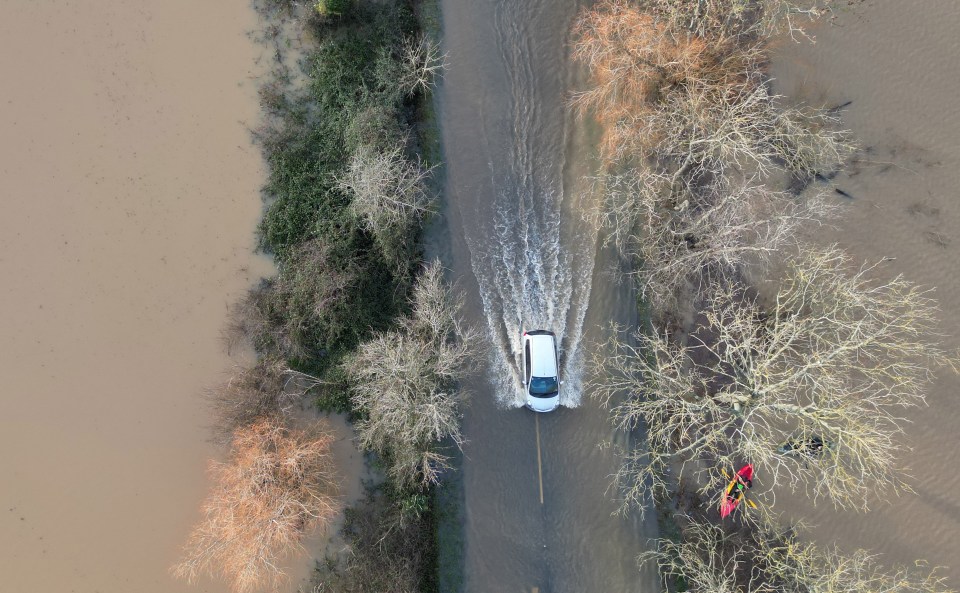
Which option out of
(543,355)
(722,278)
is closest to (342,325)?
(543,355)

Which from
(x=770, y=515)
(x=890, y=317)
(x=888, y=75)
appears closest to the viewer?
(x=890, y=317)

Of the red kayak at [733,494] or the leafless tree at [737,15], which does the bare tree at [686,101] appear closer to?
the leafless tree at [737,15]

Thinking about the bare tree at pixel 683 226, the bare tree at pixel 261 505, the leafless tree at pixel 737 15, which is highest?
the leafless tree at pixel 737 15

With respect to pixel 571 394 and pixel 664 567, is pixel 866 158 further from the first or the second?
pixel 664 567

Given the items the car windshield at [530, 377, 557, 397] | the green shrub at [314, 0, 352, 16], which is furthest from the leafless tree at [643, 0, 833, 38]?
the car windshield at [530, 377, 557, 397]

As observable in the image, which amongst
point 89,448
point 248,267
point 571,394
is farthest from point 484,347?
point 89,448

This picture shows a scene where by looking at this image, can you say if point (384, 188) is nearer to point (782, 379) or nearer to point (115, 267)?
point (115, 267)

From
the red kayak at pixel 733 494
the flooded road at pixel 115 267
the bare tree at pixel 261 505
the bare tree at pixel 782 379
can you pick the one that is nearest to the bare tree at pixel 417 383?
the bare tree at pixel 261 505
